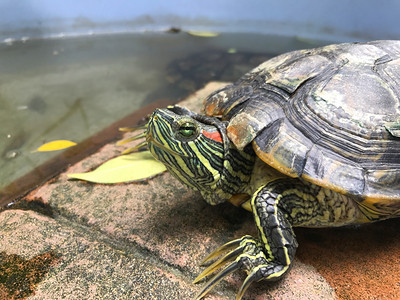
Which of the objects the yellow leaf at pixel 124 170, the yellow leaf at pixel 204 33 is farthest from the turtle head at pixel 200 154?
the yellow leaf at pixel 204 33

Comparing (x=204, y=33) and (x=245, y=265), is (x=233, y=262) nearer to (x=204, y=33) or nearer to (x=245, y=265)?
(x=245, y=265)

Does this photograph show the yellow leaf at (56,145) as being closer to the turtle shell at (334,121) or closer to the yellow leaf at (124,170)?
the yellow leaf at (124,170)

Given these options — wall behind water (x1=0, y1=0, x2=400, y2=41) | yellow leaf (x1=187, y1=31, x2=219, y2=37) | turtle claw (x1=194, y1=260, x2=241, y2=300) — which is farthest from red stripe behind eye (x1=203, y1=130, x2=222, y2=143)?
yellow leaf (x1=187, y1=31, x2=219, y2=37)

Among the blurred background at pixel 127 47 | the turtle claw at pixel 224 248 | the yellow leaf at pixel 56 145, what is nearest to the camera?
the turtle claw at pixel 224 248

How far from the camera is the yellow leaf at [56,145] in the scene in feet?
8.11

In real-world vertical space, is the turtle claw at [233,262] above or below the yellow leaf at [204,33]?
below

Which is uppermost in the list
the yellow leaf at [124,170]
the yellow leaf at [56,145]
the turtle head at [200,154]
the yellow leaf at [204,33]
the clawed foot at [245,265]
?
the turtle head at [200,154]

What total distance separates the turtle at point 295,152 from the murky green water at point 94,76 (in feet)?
4.77

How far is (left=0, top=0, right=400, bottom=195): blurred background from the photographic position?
2941mm

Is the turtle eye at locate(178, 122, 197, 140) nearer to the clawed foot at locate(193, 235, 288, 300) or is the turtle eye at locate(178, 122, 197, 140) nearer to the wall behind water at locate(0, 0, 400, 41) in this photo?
the clawed foot at locate(193, 235, 288, 300)

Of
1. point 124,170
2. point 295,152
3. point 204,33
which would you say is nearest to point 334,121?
point 295,152

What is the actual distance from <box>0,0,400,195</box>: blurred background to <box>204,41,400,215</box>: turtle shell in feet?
5.59

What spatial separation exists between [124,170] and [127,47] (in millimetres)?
2901

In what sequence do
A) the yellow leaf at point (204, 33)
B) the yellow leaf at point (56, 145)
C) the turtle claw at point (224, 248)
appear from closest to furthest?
1. the turtle claw at point (224, 248)
2. the yellow leaf at point (56, 145)
3. the yellow leaf at point (204, 33)
